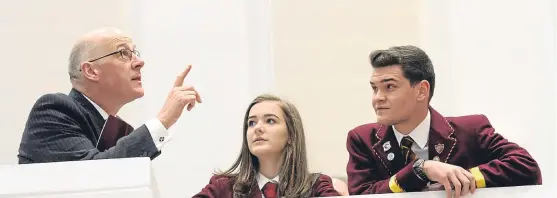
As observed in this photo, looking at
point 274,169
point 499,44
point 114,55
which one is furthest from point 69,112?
point 499,44

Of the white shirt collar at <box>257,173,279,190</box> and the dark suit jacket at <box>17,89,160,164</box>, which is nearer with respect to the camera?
the dark suit jacket at <box>17,89,160,164</box>

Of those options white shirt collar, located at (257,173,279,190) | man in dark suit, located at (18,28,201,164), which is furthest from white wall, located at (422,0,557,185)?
man in dark suit, located at (18,28,201,164)

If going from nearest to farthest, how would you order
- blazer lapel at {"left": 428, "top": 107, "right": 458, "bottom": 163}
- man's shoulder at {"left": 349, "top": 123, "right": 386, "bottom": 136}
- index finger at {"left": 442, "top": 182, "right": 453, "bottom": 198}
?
index finger at {"left": 442, "top": 182, "right": 453, "bottom": 198} → blazer lapel at {"left": 428, "top": 107, "right": 458, "bottom": 163} → man's shoulder at {"left": 349, "top": 123, "right": 386, "bottom": 136}

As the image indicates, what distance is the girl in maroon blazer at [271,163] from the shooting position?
337cm

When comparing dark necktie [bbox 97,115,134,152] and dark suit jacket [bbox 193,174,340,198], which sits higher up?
dark necktie [bbox 97,115,134,152]

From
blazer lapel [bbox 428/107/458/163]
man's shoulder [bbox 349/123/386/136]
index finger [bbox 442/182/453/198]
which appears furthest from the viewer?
man's shoulder [bbox 349/123/386/136]

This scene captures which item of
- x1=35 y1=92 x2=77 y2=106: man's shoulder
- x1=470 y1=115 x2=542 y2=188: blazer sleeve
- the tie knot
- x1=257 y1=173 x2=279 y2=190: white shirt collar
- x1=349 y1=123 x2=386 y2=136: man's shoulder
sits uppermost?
x1=35 y1=92 x2=77 y2=106: man's shoulder

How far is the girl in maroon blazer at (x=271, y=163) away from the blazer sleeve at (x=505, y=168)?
1.79ft

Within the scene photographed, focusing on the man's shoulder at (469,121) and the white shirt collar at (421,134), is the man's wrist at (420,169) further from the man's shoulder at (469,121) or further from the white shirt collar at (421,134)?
the man's shoulder at (469,121)

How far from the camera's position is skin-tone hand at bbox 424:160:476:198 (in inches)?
126

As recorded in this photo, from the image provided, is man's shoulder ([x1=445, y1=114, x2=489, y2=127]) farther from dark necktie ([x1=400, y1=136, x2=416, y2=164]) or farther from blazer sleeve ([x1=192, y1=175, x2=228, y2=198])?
blazer sleeve ([x1=192, y1=175, x2=228, y2=198])

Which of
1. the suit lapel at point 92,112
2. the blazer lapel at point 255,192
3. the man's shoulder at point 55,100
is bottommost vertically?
the blazer lapel at point 255,192

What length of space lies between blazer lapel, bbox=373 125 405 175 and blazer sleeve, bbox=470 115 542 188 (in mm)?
286

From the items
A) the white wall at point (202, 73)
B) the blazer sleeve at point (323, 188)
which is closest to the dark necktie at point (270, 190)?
the blazer sleeve at point (323, 188)
